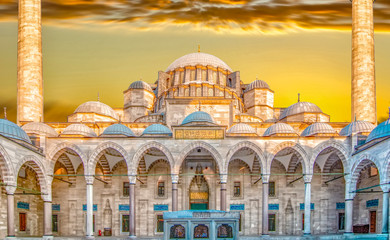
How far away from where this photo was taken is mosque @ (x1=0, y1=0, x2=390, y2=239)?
20.1 metres

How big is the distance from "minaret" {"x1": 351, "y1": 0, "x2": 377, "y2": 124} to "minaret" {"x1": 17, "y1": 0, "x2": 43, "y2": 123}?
16139mm

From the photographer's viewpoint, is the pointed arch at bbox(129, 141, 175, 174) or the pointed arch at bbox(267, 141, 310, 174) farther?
the pointed arch at bbox(267, 141, 310, 174)

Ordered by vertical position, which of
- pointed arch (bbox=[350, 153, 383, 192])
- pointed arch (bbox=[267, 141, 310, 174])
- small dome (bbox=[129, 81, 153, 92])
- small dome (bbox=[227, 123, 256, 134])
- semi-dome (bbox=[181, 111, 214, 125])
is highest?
small dome (bbox=[129, 81, 153, 92])

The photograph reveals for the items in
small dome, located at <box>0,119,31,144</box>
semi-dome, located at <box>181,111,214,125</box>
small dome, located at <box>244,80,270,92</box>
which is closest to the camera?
small dome, located at <box>0,119,31,144</box>

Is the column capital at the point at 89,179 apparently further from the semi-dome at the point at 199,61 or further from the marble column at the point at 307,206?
the semi-dome at the point at 199,61

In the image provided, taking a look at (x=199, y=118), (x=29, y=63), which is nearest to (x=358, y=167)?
(x=199, y=118)

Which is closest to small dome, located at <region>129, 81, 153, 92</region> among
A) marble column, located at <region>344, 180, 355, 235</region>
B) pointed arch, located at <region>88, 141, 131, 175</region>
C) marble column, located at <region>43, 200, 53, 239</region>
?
pointed arch, located at <region>88, 141, 131, 175</region>

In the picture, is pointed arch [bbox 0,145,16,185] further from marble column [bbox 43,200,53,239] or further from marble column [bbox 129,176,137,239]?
marble column [bbox 129,176,137,239]

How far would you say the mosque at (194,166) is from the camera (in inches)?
791

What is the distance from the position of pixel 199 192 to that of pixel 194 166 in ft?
4.33

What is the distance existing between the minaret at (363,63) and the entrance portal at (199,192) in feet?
27.6

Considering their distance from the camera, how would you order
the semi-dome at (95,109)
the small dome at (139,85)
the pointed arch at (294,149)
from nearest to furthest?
the pointed arch at (294,149) < the semi-dome at (95,109) < the small dome at (139,85)

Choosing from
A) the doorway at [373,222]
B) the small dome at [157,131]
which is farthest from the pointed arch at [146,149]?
the doorway at [373,222]

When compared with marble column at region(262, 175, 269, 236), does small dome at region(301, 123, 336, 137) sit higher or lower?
higher
